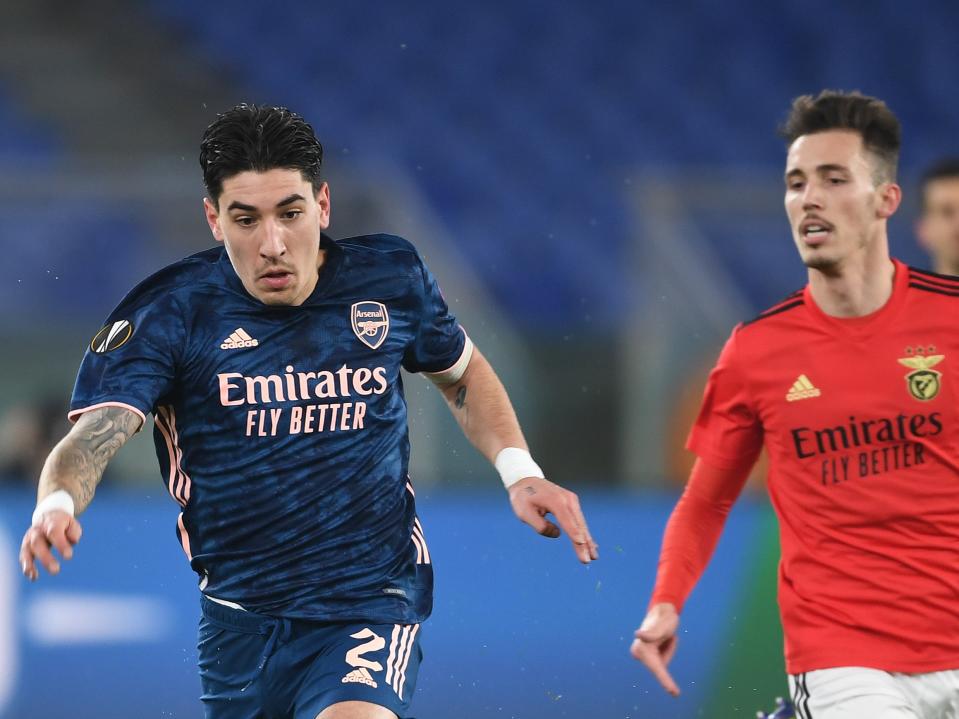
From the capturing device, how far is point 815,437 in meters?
3.72

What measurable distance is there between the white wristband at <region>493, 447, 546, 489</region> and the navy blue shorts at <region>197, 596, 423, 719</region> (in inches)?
16.9

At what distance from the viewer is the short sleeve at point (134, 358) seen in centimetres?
337

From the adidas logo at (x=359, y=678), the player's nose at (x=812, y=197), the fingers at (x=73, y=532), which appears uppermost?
the player's nose at (x=812, y=197)

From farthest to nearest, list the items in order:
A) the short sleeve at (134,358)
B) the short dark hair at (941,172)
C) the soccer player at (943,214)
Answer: the short dark hair at (941,172)
the soccer player at (943,214)
the short sleeve at (134,358)

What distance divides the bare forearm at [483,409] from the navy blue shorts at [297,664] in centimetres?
55

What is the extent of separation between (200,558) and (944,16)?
960 cm

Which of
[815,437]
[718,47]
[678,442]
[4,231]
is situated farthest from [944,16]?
[815,437]

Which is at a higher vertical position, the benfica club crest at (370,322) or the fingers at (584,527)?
the benfica club crest at (370,322)

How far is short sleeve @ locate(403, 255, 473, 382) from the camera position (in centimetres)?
381

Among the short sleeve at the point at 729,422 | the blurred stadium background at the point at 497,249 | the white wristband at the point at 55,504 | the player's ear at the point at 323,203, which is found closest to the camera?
the white wristband at the point at 55,504

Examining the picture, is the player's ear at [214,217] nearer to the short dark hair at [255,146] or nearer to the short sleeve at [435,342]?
the short dark hair at [255,146]

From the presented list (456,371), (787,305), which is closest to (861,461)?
(787,305)

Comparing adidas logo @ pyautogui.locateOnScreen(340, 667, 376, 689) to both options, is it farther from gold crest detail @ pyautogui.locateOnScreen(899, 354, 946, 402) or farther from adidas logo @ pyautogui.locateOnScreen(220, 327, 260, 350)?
gold crest detail @ pyautogui.locateOnScreen(899, 354, 946, 402)

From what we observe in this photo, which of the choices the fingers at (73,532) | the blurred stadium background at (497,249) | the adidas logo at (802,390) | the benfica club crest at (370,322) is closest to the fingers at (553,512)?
the benfica club crest at (370,322)
